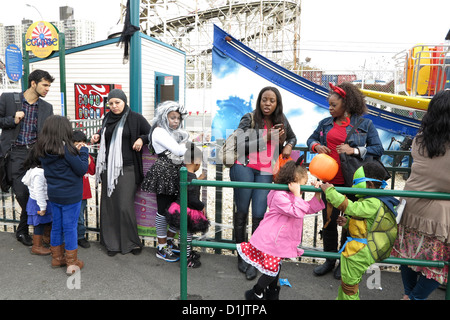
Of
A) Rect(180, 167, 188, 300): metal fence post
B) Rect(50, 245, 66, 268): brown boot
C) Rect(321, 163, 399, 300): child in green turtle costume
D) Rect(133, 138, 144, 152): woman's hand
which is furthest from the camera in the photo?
Rect(133, 138, 144, 152): woman's hand

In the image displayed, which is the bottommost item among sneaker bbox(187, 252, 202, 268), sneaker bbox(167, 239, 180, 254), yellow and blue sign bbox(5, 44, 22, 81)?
sneaker bbox(187, 252, 202, 268)

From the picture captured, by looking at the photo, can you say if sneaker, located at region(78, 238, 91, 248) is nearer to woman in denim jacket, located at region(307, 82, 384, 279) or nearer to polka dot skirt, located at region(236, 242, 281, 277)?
polka dot skirt, located at region(236, 242, 281, 277)

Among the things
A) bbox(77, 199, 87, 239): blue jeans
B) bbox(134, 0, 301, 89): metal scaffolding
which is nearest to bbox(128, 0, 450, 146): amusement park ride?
bbox(134, 0, 301, 89): metal scaffolding

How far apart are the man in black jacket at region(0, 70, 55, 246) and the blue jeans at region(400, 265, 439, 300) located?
3853 millimetres

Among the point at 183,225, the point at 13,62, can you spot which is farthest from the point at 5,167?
the point at 13,62

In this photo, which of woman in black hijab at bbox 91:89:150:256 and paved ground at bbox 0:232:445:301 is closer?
paved ground at bbox 0:232:445:301

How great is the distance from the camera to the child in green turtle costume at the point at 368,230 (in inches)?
95.8

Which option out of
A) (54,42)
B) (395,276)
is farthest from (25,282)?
(54,42)

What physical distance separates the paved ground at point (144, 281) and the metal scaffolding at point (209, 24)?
1812cm

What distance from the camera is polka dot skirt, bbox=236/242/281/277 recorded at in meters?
2.60

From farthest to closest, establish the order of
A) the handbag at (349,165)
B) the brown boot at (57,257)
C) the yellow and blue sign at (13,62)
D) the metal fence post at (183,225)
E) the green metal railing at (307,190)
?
the yellow and blue sign at (13,62), the brown boot at (57,257), the handbag at (349,165), the metal fence post at (183,225), the green metal railing at (307,190)

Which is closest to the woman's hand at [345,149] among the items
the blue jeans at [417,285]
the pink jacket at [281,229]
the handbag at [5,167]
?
the pink jacket at [281,229]

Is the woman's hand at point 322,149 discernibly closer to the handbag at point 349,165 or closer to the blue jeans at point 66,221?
the handbag at point 349,165
